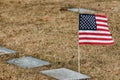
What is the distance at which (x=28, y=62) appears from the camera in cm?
748

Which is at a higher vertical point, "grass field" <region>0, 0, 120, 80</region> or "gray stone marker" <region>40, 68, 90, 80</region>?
"grass field" <region>0, 0, 120, 80</region>

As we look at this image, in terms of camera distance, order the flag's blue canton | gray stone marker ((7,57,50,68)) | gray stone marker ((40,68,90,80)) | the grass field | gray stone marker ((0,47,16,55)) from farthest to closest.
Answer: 1. gray stone marker ((0,47,16,55))
2. gray stone marker ((7,57,50,68))
3. the grass field
4. the flag's blue canton
5. gray stone marker ((40,68,90,80))

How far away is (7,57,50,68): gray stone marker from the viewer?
23.9 feet

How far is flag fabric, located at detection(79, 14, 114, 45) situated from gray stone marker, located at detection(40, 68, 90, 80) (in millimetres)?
660

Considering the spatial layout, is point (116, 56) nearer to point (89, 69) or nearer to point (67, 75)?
point (89, 69)

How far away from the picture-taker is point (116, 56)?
8.15 metres

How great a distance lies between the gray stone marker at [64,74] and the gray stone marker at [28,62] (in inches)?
18.7

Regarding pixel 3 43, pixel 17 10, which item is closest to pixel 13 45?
pixel 3 43

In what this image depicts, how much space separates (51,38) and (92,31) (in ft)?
9.68

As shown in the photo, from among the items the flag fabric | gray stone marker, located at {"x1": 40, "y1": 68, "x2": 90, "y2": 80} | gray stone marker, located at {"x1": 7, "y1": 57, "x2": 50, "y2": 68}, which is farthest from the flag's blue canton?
gray stone marker, located at {"x1": 7, "y1": 57, "x2": 50, "y2": 68}

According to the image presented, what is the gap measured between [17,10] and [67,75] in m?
6.74

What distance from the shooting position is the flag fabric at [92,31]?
6.59 meters

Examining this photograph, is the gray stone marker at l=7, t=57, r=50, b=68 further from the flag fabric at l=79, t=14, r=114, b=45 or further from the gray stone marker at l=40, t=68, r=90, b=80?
the flag fabric at l=79, t=14, r=114, b=45

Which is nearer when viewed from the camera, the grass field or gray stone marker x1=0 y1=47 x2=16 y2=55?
the grass field
